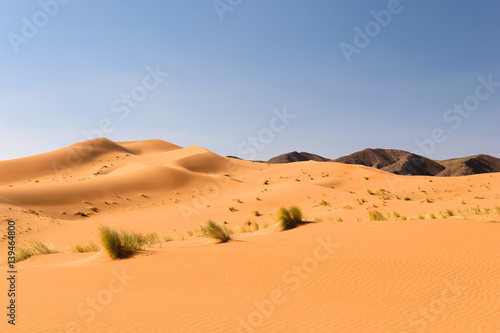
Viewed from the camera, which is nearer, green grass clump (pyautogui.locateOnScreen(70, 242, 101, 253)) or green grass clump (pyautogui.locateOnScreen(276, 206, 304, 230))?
green grass clump (pyautogui.locateOnScreen(70, 242, 101, 253))

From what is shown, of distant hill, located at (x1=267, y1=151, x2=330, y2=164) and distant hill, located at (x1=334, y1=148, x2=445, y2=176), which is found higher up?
distant hill, located at (x1=267, y1=151, x2=330, y2=164)

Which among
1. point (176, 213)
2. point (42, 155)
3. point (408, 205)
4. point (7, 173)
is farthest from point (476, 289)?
point (42, 155)

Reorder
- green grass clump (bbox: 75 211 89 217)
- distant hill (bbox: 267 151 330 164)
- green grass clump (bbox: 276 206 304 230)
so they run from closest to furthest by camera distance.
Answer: green grass clump (bbox: 276 206 304 230), green grass clump (bbox: 75 211 89 217), distant hill (bbox: 267 151 330 164)

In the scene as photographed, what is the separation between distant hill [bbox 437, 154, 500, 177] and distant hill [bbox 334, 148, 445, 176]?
230 inches

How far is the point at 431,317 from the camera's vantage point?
5.50 m

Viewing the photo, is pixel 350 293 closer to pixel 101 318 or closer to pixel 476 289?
pixel 476 289

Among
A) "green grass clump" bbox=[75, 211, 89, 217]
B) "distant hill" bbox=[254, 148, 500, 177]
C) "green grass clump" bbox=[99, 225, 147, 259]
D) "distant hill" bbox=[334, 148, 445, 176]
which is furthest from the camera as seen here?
"distant hill" bbox=[334, 148, 445, 176]

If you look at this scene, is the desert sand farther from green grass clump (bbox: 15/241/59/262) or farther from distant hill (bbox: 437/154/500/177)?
distant hill (bbox: 437/154/500/177)

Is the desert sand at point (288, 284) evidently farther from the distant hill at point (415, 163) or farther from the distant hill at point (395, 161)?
the distant hill at point (395, 161)

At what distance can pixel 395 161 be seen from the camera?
379ft

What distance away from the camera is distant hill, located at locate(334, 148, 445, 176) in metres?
99.1

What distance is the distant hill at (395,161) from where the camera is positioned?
99062mm

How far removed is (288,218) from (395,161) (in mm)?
109275

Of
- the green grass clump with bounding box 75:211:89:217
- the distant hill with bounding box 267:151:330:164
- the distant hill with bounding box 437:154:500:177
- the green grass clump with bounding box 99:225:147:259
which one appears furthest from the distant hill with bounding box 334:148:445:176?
the green grass clump with bounding box 99:225:147:259
